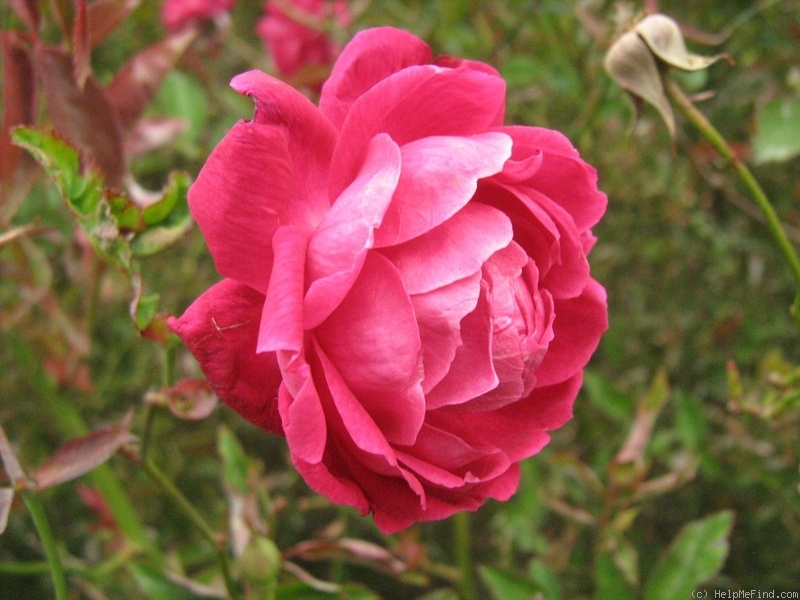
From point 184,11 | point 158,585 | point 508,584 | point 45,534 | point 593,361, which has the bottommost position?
point 593,361

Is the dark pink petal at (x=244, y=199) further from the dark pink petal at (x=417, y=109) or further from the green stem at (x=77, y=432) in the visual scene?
the green stem at (x=77, y=432)

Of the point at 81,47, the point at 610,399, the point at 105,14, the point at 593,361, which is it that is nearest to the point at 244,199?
the point at 81,47

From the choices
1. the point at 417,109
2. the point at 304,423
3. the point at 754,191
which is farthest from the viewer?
the point at 754,191

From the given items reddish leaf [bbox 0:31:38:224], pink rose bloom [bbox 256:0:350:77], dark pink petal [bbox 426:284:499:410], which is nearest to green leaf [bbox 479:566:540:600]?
dark pink petal [bbox 426:284:499:410]

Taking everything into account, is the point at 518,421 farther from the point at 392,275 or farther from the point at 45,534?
the point at 45,534

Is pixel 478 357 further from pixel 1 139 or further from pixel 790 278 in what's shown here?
pixel 790 278

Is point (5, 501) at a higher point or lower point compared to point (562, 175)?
lower
